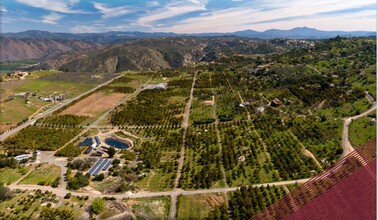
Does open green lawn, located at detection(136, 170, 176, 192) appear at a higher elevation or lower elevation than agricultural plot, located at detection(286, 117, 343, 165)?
lower

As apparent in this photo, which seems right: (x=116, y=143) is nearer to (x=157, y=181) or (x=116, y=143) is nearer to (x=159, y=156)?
(x=159, y=156)

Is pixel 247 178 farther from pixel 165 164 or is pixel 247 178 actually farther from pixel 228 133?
pixel 228 133

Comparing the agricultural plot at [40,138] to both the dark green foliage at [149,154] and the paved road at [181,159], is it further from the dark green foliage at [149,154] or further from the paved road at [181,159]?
the paved road at [181,159]

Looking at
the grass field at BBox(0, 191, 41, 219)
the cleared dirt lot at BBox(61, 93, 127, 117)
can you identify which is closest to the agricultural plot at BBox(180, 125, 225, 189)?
the grass field at BBox(0, 191, 41, 219)

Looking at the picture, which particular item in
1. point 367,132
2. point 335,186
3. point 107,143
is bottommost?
point 107,143

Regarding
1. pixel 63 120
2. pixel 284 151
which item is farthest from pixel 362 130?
pixel 63 120

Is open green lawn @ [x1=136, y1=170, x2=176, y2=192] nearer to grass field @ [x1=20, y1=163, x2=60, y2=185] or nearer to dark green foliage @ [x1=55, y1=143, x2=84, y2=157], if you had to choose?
grass field @ [x1=20, y1=163, x2=60, y2=185]

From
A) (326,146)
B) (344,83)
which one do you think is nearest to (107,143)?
(326,146)
